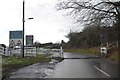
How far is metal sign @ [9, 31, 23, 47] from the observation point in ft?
103

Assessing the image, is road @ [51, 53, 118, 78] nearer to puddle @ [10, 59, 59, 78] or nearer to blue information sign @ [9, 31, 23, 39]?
puddle @ [10, 59, 59, 78]

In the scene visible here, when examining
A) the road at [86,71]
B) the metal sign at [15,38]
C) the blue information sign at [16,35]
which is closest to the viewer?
the road at [86,71]

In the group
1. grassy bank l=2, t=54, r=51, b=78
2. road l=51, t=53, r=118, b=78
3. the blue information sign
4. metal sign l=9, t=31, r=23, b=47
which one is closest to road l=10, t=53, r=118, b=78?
road l=51, t=53, r=118, b=78

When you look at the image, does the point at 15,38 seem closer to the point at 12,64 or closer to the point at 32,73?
the point at 12,64

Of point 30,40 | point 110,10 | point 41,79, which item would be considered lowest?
point 41,79

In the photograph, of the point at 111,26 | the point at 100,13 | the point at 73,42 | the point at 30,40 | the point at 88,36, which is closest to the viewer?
the point at 100,13

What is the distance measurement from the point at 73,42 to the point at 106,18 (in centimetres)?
7757

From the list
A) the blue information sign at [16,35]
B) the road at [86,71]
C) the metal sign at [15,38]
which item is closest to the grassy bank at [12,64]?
the metal sign at [15,38]

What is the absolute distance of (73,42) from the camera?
113 metres

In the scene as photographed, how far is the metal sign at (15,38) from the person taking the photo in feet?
103

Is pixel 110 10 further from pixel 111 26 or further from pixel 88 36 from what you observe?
pixel 88 36

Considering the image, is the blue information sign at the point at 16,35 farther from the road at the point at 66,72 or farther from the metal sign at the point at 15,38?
the road at the point at 66,72

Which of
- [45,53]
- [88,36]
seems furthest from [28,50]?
[88,36]

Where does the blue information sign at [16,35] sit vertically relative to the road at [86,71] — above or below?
above
